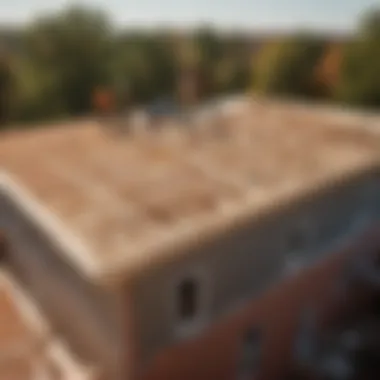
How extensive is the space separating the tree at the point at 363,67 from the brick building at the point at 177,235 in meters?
2.77

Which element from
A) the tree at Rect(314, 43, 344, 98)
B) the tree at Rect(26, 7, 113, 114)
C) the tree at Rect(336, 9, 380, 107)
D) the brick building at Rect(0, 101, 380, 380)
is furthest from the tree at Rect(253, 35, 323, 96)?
the brick building at Rect(0, 101, 380, 380)

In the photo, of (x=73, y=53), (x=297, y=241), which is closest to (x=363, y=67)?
(x=73, y=53)

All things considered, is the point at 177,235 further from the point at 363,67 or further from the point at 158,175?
the point at 363,67

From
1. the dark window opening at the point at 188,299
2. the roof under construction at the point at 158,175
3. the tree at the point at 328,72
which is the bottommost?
the tree at the point at 328,72

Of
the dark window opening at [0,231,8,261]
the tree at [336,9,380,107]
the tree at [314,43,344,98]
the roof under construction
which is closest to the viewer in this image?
the roof under construction

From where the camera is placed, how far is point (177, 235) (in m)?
3.20

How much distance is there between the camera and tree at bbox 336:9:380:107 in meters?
7.53

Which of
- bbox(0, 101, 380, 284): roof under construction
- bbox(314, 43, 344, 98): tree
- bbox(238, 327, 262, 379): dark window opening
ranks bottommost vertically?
bbox(238, 327, 262, 379): dark window opening

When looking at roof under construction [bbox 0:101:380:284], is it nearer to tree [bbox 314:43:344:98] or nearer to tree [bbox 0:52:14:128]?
tree [bbox 0:52:14:128]

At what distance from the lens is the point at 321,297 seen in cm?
494

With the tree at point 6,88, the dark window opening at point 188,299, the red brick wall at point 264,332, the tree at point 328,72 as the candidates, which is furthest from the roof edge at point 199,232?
the tree at point 6,88

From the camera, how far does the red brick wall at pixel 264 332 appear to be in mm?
3602

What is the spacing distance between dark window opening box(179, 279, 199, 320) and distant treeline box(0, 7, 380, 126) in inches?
141

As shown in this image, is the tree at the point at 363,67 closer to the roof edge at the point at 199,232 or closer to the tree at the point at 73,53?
the tree at the point at 73,53
